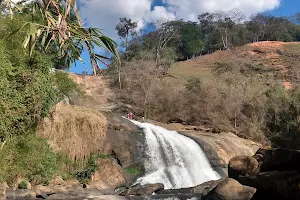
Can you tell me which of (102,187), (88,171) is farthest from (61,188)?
(88,171)

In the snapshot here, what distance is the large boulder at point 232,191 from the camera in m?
11.7

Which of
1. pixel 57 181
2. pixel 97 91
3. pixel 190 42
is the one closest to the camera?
pixel 57 181

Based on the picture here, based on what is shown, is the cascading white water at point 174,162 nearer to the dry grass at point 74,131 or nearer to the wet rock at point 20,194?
the dry grass at point 74,131

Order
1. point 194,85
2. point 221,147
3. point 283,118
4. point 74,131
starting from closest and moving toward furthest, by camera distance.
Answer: point 74,131
point 221,147
point 283,118
point 194,85

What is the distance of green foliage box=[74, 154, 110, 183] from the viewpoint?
17750 mm

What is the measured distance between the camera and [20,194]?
14.1 meters

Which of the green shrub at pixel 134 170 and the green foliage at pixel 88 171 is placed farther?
the green shrub at pixel 134 170

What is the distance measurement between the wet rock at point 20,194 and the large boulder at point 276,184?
780 centimetres

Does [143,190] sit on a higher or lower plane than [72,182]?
lower

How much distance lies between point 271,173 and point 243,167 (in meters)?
1.78

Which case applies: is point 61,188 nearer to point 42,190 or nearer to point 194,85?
point 42,190

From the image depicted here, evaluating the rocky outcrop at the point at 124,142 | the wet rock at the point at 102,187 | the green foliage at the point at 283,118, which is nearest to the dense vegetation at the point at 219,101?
the green foliage at the point at 283,118

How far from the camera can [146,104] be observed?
36656mm

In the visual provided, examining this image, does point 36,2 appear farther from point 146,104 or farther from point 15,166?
point 146,104
